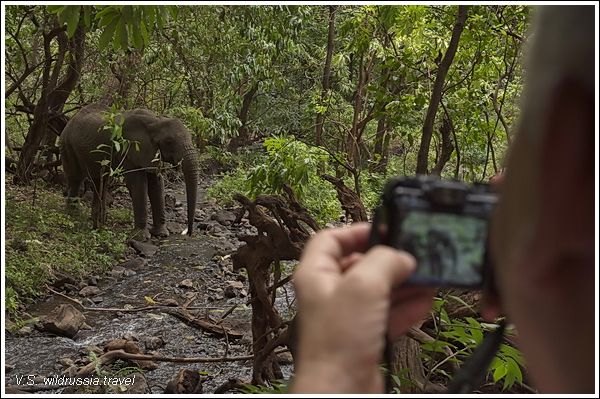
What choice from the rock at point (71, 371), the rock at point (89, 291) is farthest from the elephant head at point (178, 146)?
the rock at point (71, 371)

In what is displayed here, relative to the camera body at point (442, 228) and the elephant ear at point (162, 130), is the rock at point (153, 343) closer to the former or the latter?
the elephant ear at point (162, 130)

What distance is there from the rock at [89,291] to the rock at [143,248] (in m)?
0.74

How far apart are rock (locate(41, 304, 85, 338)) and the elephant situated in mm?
1637

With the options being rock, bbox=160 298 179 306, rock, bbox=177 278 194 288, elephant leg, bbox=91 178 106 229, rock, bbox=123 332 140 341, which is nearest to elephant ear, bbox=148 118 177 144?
elephant leg, bbox=91 178 106 229

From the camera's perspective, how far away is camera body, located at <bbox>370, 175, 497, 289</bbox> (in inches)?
19.9

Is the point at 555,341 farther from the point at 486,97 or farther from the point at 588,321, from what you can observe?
the point at 486,97

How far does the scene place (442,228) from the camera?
0.51 m

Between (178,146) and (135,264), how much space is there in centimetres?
100

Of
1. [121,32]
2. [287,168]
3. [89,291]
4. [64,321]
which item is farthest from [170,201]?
[121,32]

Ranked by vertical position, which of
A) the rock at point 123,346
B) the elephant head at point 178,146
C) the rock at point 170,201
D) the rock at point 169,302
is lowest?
the rock at point 169,302

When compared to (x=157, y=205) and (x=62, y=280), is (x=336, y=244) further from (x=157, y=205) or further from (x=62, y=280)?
(x=157, y=205)

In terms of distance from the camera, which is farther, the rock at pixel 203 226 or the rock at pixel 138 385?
the rock at pixel 203 226

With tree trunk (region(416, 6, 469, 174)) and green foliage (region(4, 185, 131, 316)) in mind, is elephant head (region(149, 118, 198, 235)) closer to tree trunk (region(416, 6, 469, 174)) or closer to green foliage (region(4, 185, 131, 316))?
green foliage (region(4, 185, 131, 316))

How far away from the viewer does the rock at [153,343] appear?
8.98 ft
